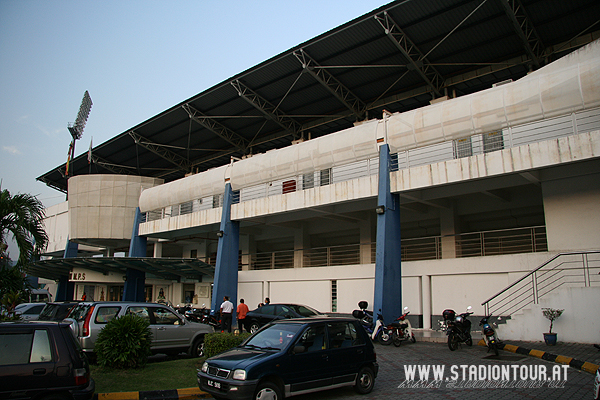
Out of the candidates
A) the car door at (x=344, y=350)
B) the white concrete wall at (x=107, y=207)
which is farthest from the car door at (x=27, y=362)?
the white concrete wall at (x=107, y=207)

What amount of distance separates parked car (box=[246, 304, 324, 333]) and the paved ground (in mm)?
4780

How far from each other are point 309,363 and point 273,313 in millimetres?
10593

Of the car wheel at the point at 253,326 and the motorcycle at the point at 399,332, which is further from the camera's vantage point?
the car wheel at the point at 253,326

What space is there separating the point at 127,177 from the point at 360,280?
66.6 feet

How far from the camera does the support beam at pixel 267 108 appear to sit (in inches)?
1033

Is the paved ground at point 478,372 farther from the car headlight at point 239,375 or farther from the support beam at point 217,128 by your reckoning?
the support beam at point 217,128

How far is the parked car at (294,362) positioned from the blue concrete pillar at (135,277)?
22.1 m

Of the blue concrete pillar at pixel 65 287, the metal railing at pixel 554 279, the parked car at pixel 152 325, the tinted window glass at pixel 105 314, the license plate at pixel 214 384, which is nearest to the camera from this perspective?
the license plate at pixel 214 384

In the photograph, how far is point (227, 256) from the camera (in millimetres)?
22703

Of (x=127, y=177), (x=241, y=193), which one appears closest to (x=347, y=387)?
(x=241, y=193)

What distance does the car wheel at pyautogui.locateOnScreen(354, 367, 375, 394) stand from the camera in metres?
7.64

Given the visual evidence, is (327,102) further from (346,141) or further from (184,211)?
(184,211)

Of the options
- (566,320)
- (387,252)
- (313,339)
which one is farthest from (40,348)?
(566,320)

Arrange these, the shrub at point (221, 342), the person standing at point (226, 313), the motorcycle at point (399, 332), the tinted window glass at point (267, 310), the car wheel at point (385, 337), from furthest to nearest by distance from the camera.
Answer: the tinted window glass at point (267, 310)
the person standing at point (226, 313)
the car wheel at point (385, 337)
the motorcycle at point (399, 332)
the shrub at point (221, 342)
